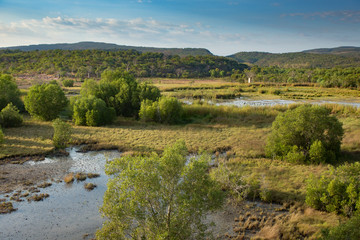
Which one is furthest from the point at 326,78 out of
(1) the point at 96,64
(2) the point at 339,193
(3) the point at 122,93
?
(1) the point at 96,64

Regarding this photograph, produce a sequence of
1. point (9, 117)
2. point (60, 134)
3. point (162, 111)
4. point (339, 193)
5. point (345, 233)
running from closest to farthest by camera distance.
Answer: point (345, 233) < point (339, 193) < point (60, 134) < point (9, 117) < point (162, 111)

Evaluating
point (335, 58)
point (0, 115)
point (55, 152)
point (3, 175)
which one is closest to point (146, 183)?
point (3, 175)

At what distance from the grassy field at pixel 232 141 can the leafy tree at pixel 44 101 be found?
209 cm

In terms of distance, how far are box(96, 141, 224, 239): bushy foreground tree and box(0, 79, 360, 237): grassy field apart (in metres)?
5.52

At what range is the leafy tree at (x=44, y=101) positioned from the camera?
40.7m

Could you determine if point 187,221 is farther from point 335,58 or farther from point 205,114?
point 335,58

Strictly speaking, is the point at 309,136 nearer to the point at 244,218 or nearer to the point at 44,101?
the point at 244,218

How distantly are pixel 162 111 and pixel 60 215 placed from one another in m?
26.5

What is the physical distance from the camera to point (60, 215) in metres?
16.6

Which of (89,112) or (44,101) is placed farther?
(44,101)

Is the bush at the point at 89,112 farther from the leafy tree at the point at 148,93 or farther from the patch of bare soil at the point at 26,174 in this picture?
the patch of bare soil at the point at 26,174

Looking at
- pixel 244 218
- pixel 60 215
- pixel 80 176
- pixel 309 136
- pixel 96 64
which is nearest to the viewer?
pixel 244 218

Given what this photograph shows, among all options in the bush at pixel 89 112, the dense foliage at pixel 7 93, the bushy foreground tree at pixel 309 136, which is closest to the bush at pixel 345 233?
the bushy foreground tree at pixel 309 136

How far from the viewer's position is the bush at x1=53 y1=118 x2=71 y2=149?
28.9 metres
